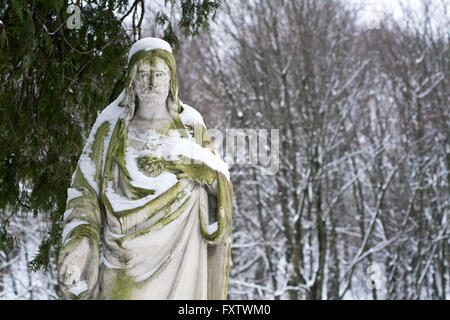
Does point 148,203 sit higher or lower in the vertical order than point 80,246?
higher

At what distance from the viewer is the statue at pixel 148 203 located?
3.62 m

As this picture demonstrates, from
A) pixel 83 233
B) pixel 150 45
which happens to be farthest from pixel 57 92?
pixel 83 233

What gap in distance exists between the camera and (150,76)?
3902 mm

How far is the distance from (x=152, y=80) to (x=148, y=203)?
2.46 feet

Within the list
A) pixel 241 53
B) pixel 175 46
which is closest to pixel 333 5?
pixel 241 53

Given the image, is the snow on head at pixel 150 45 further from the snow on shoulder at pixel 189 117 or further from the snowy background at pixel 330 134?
the snowy background at pixel 330 134

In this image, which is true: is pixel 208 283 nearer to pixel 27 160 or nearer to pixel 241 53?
pixel 27 160

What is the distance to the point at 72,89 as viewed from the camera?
25.5ft

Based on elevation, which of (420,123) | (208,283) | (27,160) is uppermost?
(420,123)

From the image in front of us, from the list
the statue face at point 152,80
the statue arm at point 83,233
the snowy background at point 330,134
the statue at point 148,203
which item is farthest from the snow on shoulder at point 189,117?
the snowy background at point 330,134

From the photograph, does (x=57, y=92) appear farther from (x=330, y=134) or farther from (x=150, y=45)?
(x=330, y=134)

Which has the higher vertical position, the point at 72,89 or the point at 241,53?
the point at 241,53

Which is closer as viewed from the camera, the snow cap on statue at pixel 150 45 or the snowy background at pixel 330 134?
the snow cap on statue at pixel 150 45

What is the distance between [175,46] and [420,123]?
11.0 meters
